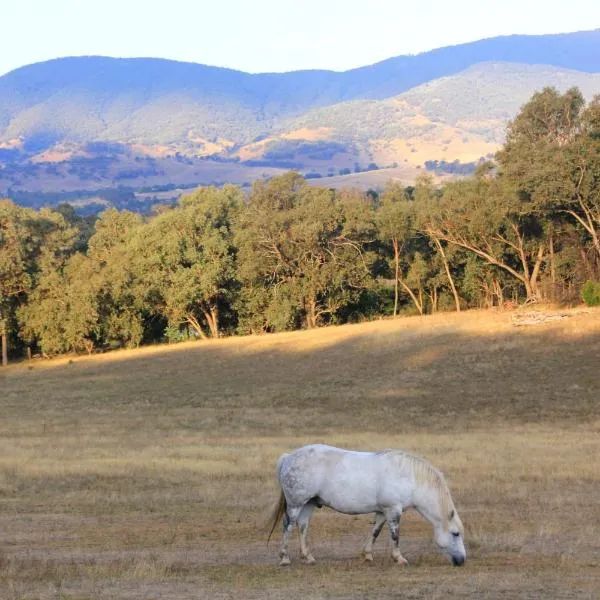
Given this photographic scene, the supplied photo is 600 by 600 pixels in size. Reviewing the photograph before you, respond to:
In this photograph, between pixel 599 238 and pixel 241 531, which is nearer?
pixel 241 531

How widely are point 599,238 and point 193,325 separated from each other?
101ft

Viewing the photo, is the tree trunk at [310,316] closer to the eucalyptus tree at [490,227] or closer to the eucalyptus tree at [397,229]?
the eucalyptus tree at [397,229]

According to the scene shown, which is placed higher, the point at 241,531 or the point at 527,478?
the point at 241,531

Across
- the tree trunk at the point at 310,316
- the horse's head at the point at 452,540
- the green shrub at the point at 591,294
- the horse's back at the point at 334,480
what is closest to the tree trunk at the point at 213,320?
the tree trunk at the point at 310,316

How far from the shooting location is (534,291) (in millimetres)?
68438

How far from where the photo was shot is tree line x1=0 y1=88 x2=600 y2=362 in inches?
2726

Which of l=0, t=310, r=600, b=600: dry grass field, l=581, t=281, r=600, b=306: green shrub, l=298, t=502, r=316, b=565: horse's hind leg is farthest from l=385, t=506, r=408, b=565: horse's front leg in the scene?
l=581, t=281, r=600, b=306: green shrub

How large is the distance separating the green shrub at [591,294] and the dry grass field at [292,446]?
2943 mm

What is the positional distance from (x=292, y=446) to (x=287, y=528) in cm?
1683

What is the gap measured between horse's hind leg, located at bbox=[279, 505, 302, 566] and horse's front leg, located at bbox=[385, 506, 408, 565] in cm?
115

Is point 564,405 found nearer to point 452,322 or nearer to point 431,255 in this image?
point 452,322

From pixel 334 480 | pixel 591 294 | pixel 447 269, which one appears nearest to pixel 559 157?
pixel 591 294

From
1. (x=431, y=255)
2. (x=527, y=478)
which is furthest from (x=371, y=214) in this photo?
(x=527, y=478)

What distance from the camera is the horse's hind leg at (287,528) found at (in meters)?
13.3
